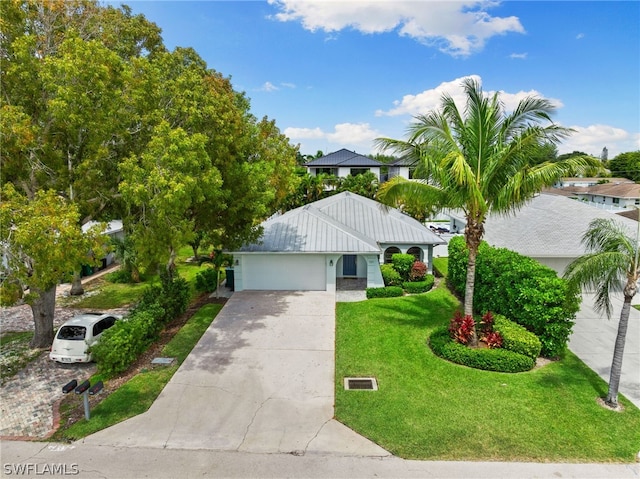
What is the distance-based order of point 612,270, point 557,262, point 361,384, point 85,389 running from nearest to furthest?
point 612,270, point 85,389, point 361,384, point 557,262

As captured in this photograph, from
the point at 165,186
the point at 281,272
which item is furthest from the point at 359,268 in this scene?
the point at 165,186

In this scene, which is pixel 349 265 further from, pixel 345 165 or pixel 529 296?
pixel 345 165

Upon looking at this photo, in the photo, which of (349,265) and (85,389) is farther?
(349,265)

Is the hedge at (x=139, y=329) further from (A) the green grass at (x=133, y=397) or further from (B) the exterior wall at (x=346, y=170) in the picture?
(B) the exterior wall at (x=346, y=170)

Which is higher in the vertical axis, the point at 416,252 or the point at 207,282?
the point at 416,252

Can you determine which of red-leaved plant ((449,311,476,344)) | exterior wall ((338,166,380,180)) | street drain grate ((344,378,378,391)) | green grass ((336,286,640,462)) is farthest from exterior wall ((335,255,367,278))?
exterior wall ((338,166,380,180))

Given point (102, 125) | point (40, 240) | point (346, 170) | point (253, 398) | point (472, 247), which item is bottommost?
point (253, 398)
